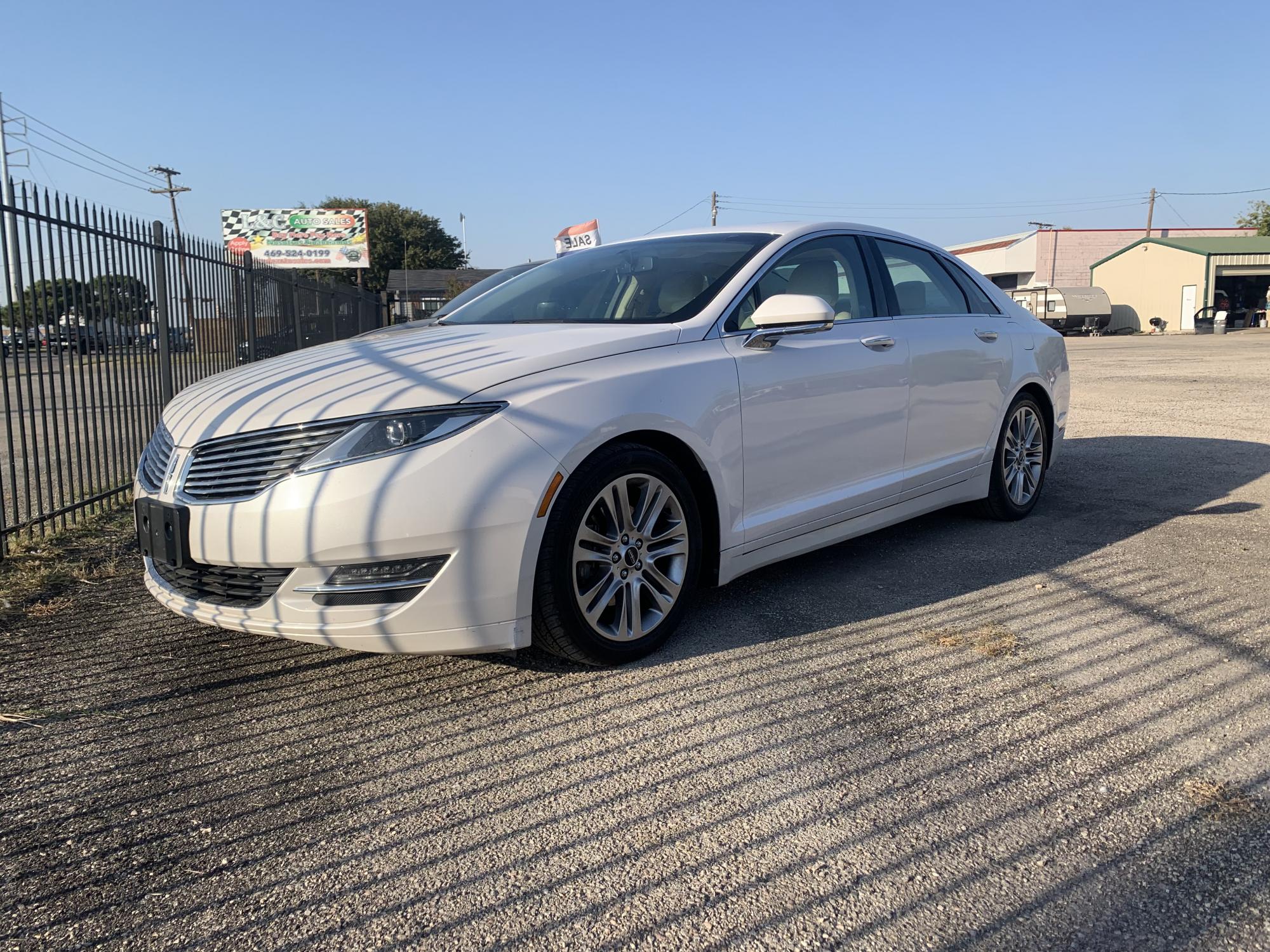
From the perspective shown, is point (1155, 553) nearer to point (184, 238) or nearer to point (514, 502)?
point (514, 502)

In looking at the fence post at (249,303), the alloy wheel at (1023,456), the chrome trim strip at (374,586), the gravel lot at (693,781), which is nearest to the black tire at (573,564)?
the gravel lot at (693,781)

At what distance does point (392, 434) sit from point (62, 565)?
2.89m

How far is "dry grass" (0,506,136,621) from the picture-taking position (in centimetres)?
432

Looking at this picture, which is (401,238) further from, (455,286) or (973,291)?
(973,291)

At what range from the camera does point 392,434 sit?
3.02 m

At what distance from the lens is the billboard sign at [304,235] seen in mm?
44281

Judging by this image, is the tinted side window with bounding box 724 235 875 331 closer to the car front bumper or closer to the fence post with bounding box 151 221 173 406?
the car front bumper

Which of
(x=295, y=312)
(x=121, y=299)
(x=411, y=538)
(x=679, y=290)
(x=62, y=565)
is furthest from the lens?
(x=295, y=312)

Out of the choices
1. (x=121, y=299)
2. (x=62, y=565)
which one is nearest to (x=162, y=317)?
(x=121, y=299)

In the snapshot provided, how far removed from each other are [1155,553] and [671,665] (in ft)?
9.60

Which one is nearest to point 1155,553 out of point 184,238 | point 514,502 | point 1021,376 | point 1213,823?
point 1021,376

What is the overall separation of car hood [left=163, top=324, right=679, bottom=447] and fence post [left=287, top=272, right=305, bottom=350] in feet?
29.0

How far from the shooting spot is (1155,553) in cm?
496

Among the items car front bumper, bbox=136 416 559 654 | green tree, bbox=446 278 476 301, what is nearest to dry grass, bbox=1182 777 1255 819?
car front bumper, bbox=136 416 559 654
